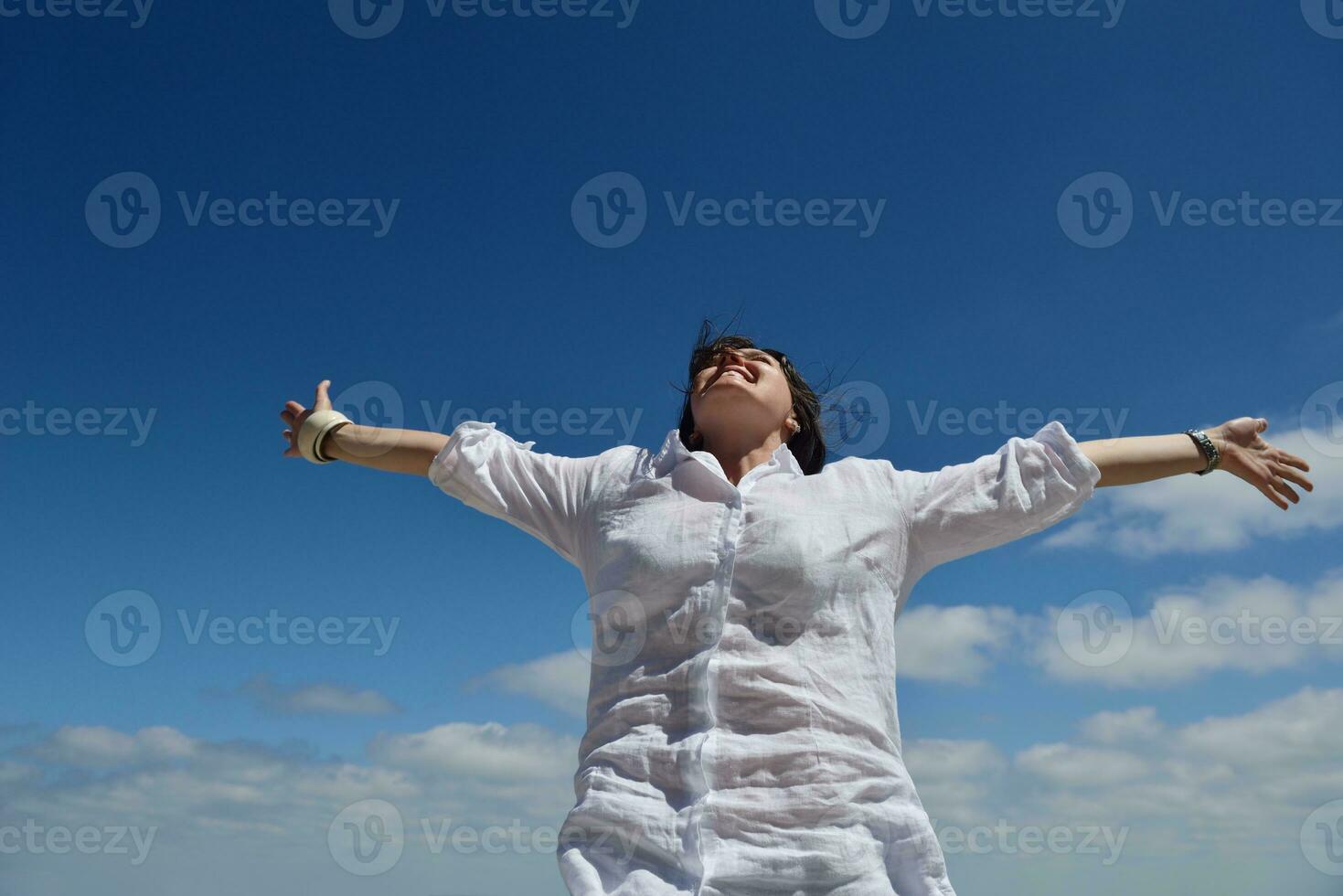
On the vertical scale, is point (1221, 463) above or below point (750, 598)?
above

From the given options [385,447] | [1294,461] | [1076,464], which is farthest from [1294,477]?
[385,447]

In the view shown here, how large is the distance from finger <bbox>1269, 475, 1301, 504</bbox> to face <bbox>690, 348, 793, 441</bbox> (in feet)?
5.30

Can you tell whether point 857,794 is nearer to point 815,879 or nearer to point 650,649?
point 815,879

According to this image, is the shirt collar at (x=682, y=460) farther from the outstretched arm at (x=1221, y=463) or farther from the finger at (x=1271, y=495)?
the finger at (x=1271, y=495)

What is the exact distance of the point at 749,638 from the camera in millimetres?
2889

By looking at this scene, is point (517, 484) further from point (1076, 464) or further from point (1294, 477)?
A: point (1294, 477)

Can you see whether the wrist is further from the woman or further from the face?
the face

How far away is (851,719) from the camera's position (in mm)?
2801

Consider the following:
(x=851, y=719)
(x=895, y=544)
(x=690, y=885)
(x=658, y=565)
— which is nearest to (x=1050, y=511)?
(x=895, y=544)

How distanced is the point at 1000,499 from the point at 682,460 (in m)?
0.99

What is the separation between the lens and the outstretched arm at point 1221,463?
325 cm

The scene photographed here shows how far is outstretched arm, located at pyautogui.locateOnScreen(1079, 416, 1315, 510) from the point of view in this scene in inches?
128

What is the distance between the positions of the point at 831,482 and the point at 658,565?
634 millimetres

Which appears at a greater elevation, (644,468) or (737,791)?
(644,468)
